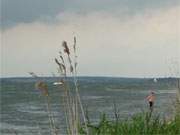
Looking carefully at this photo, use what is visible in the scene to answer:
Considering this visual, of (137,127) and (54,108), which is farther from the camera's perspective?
(54,108)

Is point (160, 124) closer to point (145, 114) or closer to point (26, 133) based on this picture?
point (145, 114)

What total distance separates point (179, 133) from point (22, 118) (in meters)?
15.1

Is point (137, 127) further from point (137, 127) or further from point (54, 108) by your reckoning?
point (54, 108)

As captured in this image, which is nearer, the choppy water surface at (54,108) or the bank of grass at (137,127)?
the bank of grass at (137,127)

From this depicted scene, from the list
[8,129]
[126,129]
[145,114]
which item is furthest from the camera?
[8,129]

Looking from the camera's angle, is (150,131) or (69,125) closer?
(69,125)

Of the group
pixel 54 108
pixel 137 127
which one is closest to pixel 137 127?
pixel 137 127

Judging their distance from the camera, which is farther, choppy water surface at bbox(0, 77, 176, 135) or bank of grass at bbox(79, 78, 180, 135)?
choppy water surface at bbox(0, 77, 176, 135)

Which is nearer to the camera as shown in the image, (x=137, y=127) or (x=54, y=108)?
(x=137, y=127)

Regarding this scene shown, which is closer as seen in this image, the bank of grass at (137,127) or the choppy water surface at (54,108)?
the bank of grass at (137,127)

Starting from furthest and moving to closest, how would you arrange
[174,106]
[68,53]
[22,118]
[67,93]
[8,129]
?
[22,118]
[8,129]
[174,106]
[67,93]
[68,53]

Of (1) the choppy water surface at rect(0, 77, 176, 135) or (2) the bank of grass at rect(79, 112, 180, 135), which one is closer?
(2) the bank of grass at rect(79, 112, 180, 135)

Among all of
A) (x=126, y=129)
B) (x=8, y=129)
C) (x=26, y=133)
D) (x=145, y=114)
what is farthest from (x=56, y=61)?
(x=8, y=129)

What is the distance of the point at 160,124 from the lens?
7961 millimetres
